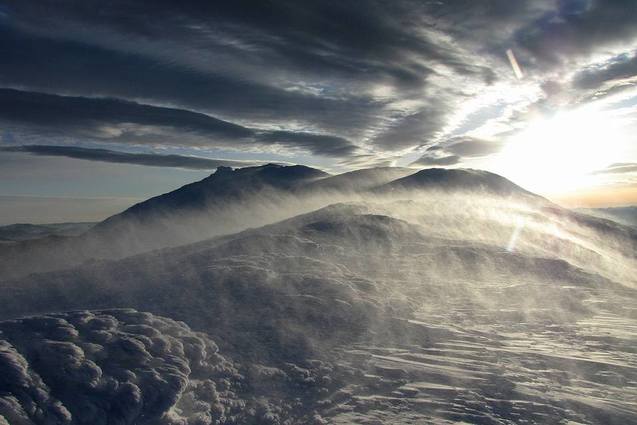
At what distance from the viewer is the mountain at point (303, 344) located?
20.3m

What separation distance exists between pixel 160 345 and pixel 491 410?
15.4 metres

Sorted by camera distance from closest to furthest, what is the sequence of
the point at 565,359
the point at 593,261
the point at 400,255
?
the point at 565,359
the point at 400,255
the point at 593,261

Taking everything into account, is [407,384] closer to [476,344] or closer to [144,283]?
[476,344]

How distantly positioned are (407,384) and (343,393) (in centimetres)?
335

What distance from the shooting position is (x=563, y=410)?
2112 centimetres

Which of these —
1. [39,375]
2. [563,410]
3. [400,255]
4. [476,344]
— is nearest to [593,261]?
[400,255]

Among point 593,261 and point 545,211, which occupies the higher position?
point 545,211

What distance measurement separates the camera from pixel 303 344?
1177 inches

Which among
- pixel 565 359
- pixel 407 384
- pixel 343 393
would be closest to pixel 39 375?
pixel 343 393

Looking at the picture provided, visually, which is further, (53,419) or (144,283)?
(144,283)

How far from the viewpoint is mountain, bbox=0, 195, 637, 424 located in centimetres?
2033

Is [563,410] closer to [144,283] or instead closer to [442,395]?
[442,395]

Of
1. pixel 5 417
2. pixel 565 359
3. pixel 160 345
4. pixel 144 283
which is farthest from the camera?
pixel 144 283

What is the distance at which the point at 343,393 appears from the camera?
896 inches
